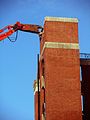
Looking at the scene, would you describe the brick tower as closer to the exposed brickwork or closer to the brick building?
the brick building

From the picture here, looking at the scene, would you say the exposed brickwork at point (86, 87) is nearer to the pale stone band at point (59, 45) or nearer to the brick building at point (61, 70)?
the brick building at point (61, 70)

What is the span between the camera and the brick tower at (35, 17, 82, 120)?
37.0 meters

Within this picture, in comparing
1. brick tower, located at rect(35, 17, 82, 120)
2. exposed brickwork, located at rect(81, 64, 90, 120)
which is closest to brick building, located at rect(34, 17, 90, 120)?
brick tower, located at rect(35, 17, 82, 120)

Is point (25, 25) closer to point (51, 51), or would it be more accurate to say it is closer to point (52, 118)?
point (51, 51)

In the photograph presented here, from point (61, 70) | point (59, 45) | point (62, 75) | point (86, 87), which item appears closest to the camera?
point (62, 75)

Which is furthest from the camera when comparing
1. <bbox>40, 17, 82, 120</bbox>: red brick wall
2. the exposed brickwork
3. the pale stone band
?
the exposed brickwork

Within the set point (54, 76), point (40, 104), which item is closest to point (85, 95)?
point (40, 104)

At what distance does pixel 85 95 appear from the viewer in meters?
46.5

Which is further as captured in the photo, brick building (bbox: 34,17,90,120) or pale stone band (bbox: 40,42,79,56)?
pale stone band (bbox: 40,42,79,56)

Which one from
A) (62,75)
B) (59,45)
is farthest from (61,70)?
(59,45)

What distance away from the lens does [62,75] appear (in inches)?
1507

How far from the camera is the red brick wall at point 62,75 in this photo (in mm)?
36969

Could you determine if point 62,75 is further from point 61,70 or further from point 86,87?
point 86,87

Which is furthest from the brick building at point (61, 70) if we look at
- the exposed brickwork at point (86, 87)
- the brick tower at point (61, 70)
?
the exposed brickwork at point (86, 87)
